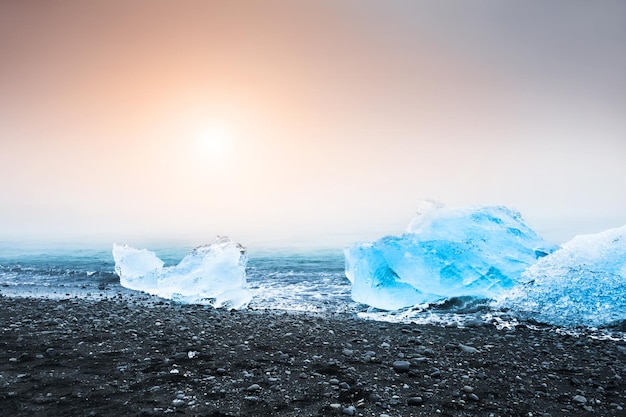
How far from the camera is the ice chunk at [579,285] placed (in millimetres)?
9859

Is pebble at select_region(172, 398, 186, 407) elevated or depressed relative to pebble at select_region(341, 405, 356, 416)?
elevated

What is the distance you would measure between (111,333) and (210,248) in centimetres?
751

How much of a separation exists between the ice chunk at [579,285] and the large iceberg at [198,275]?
27.3ft

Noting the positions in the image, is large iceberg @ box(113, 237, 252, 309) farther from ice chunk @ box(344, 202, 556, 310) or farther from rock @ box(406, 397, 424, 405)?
rock @ box(406, 397, 424, 405)

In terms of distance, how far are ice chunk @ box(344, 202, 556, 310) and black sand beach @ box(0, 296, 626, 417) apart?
3455 millimetres

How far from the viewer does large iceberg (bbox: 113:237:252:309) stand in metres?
13.0

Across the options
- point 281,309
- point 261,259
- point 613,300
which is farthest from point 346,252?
point 261,259

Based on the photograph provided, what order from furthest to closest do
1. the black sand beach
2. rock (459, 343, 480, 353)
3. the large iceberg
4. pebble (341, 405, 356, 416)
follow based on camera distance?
the large iceberg
rock (459, 343, 480, 353)
the black sand beach
pebble (341, 405, 356, 416)

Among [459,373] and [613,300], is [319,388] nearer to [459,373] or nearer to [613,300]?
[459,373]

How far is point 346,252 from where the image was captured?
46.6 feet

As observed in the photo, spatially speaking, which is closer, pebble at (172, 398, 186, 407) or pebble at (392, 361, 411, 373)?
pebble at (172, 398, 186, 407)

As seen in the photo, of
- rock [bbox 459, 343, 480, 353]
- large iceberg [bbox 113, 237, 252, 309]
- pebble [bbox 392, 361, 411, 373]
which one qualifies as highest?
large iceberg [bbox 113, 237, 252, 309]

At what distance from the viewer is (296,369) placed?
20.0 ft

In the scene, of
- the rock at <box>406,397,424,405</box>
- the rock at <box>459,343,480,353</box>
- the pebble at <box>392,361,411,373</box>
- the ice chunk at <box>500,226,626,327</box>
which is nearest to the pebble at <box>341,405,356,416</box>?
the rock at <box>406,397,424,405</box>
